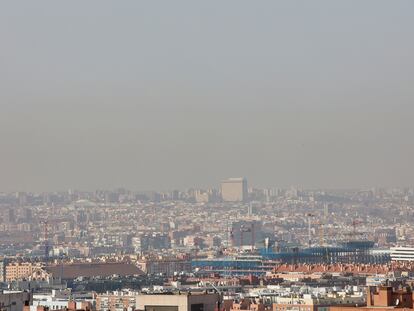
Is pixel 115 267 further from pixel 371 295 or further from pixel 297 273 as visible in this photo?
pixel 371 295

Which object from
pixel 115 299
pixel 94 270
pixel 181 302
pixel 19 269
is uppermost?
pixel 19 269

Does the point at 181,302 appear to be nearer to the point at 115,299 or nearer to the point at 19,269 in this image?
the point at 115,299

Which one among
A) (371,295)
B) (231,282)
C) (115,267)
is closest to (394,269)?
(231,282)

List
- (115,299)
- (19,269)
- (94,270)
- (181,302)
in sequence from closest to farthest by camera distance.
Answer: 1. (181,302)
2. (115,299)
3. (94,270)
4. (19,269)

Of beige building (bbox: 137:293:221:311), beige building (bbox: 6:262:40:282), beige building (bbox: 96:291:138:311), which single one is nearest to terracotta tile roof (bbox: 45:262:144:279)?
beige building (bbox: 6:262:40:282)

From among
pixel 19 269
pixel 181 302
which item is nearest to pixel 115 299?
pixel 181 302

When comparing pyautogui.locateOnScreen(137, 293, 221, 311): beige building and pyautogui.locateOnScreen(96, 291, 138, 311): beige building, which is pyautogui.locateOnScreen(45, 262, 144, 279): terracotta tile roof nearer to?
pyautogui.locateOnScreen(96, 291, 138, 311): beige building

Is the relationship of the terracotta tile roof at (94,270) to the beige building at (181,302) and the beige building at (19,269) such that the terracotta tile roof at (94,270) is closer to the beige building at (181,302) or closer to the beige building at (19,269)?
the beige building at (19,269)

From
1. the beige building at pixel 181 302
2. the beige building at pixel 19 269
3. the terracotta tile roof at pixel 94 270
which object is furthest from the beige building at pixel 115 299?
the beige building at pixel 19 269

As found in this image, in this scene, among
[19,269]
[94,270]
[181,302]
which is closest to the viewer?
[181,302]
